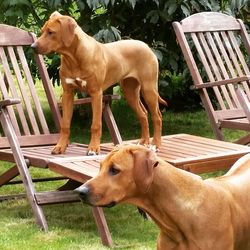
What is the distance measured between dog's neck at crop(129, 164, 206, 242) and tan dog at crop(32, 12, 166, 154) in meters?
1.89

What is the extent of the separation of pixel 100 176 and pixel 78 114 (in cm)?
601

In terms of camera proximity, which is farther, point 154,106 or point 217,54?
point 217,54

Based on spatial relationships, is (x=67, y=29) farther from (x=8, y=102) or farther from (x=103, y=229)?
(x=103, y=229)

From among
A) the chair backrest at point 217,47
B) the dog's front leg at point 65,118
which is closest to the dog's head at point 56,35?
the dog's front leg at point 65,118

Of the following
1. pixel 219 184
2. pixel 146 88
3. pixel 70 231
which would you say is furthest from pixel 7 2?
pixel 219 184

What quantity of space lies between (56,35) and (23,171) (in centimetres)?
89

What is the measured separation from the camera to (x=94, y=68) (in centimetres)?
486

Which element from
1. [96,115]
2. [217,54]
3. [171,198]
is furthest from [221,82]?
[171,198]

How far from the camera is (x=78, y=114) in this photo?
353 inches

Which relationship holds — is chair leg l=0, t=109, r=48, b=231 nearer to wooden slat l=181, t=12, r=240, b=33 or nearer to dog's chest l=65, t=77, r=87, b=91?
dog's chest l=65, t=77, r=87, b=91

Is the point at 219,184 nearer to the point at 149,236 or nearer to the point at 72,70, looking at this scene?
the point at 149,236

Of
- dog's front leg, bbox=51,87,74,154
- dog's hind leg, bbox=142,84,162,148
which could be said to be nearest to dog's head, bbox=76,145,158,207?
dog's front leg, bbox=51,87,74,154

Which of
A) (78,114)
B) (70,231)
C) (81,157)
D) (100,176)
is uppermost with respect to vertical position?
(100,176)

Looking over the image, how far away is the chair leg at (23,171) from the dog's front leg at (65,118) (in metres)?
0.31
